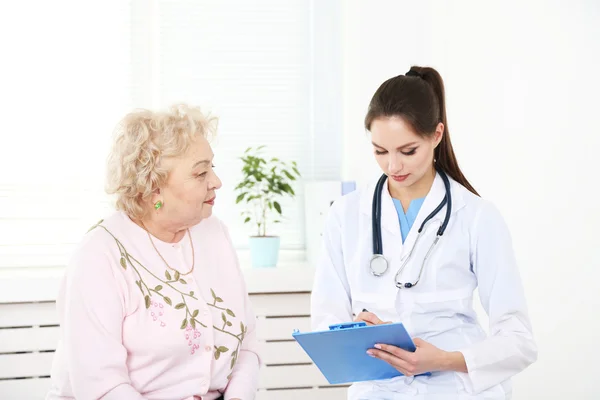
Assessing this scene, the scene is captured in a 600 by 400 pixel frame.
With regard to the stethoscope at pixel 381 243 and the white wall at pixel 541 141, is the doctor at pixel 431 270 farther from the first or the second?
the white wall at pixel 541 141

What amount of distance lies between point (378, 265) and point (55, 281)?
1.68 meters

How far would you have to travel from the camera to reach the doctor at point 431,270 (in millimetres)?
1899

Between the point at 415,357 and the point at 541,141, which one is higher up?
the point at 541,141

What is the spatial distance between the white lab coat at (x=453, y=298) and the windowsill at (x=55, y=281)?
3.94 feet

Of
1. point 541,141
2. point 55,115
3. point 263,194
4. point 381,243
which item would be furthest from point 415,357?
point 55,115

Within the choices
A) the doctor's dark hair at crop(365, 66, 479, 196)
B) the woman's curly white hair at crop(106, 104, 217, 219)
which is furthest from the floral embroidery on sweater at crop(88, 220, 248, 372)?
the doctor's dark hair at crop(365, 66, 479, 196)

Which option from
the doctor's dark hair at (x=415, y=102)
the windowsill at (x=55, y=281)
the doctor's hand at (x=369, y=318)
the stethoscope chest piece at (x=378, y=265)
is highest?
the doctor's dark hair at (x=415, y=102)

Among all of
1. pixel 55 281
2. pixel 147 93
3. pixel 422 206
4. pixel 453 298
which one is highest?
pixel 147 93

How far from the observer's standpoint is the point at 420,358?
70.1 inches

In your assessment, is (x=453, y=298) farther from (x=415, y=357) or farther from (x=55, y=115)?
(x=55, y=115)

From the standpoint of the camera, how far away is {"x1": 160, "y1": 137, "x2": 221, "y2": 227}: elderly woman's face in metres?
1.92

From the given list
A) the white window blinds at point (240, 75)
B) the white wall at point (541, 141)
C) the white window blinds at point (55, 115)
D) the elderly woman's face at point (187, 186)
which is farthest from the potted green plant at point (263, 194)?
the elderly woman's face at point (187, 186)

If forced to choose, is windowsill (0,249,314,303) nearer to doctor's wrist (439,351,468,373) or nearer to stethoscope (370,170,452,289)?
stethoscope (370,170,452,289)

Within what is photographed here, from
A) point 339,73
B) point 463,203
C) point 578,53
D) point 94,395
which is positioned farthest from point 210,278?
point 339,73
